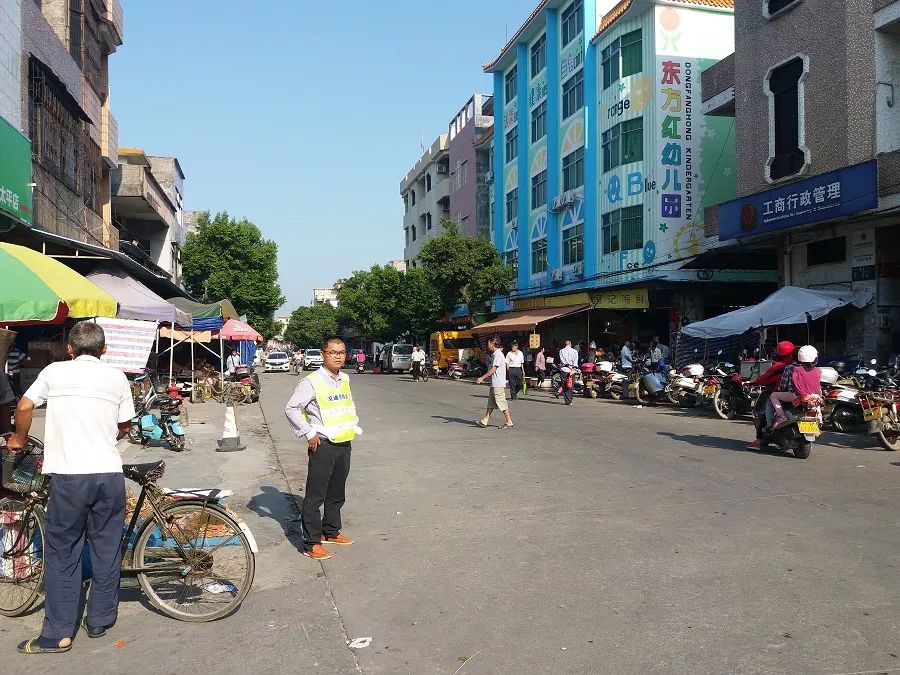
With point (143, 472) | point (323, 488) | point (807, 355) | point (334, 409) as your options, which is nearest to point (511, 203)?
point (807, 355)

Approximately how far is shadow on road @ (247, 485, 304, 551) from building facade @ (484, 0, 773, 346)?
20194 millimetres

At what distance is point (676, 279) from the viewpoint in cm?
2669

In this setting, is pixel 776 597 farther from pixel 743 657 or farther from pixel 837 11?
pixel 837 11

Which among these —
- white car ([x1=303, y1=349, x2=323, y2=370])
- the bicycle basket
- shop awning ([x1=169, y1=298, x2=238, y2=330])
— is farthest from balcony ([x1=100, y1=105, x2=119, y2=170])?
white car ([x1=303, y1=349, x2=323, y2=370])

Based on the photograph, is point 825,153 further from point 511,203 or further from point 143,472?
point 511,203

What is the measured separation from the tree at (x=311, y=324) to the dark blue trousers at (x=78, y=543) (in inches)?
3827

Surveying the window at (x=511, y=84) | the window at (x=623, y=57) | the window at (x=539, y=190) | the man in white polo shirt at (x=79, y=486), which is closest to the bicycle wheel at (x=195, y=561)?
the man in white polo shirt at (x=79, y=486)

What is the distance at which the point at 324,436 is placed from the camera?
227 inches

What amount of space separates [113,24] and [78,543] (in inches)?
978

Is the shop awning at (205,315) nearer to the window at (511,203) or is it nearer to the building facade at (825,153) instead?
the building facade at (825,153)

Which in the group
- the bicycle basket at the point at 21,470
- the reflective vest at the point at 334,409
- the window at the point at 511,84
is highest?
the window at the point at 511,84

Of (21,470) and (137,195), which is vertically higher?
(137,195)

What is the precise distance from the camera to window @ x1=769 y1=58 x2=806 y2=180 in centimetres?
1833

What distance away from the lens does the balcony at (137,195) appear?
29.1 m
